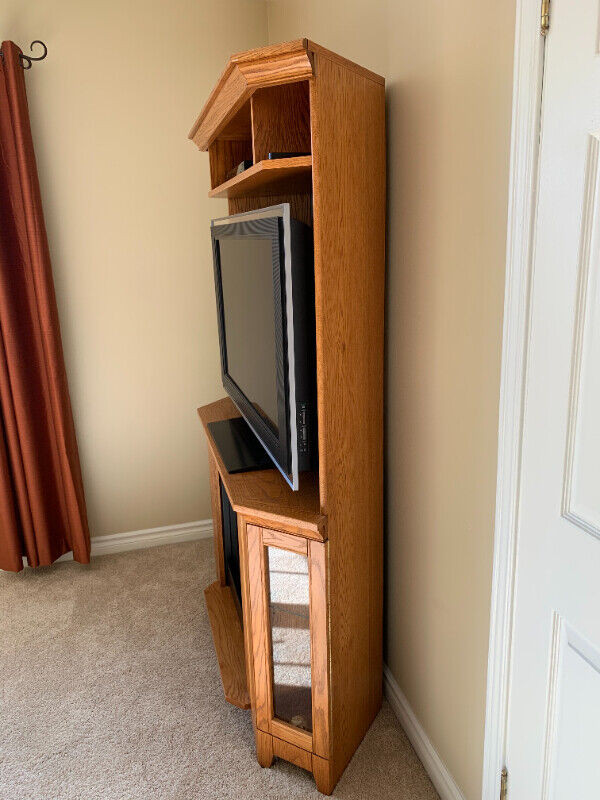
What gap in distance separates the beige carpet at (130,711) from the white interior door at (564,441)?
2.27 ft

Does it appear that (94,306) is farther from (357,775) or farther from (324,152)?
(357,775)

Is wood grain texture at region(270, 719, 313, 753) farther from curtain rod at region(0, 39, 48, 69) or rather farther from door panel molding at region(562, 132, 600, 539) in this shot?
curtain rod at region(0, 39, 48, 69)

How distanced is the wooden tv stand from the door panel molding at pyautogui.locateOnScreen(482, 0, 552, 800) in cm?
41

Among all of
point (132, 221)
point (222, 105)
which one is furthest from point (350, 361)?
point (132, 221)

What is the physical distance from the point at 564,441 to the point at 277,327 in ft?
2.45

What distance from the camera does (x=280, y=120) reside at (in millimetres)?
1603

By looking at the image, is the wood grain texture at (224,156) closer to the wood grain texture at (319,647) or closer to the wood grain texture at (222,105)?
the wood grain texture at (222,105)

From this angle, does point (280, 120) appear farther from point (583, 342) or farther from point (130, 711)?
point (130, 711)

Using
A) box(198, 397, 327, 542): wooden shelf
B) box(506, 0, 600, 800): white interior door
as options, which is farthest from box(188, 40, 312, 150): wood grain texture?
box(198, 397, 327, 542): wooden shelf

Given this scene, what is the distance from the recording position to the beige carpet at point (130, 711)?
170 centimetres

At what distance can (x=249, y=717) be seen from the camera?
1.94 meters

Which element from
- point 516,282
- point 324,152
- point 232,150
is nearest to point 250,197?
point 232,150

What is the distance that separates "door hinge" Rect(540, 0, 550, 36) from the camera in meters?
0.99

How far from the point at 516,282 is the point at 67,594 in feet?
7.62
